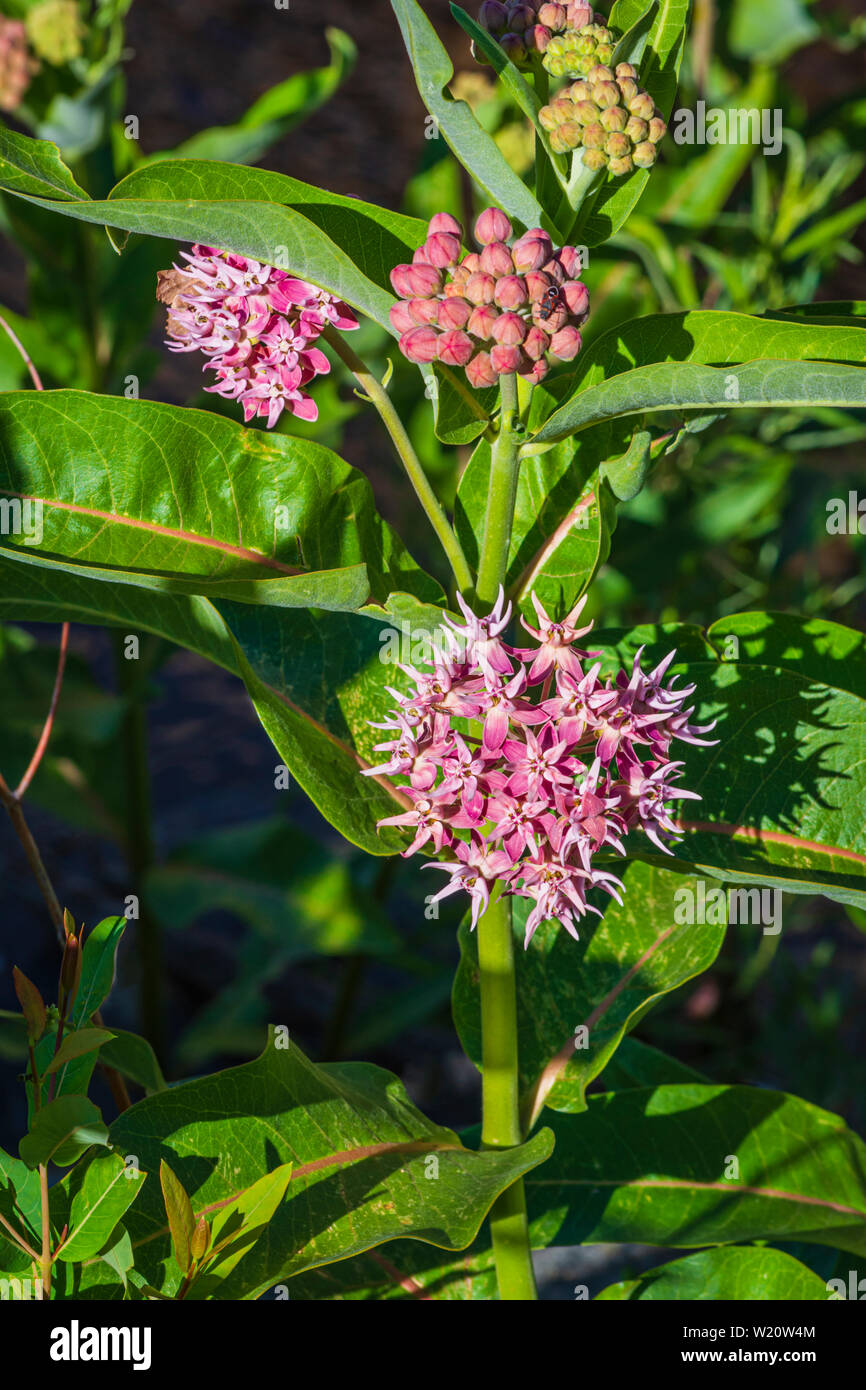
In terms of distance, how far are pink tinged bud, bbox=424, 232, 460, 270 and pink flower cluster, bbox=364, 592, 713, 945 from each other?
0.15m

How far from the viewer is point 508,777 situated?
561 millimetres

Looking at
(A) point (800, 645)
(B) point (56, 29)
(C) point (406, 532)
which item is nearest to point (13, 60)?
(B) point (56, 29)

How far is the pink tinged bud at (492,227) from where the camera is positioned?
0.54 metres

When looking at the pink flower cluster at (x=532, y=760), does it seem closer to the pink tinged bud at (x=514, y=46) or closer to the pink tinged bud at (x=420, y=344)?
the pink tinged bud at (x=420, y=344)

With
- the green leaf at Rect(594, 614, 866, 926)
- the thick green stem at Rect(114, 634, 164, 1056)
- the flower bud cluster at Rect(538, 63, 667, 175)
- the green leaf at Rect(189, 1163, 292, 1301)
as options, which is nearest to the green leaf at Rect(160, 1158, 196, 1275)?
the green leaf at Rect(189, 1163, 292, 1301)

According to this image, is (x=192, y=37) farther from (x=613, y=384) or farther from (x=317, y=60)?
(x=613, y=384)

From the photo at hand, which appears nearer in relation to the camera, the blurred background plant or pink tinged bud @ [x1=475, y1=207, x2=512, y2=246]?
pink tinged bud @ [x1=475, y1=207, x2=512, y2=246]

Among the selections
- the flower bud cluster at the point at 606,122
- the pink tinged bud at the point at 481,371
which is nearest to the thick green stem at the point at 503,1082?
the pink tinged bud at the point at 481,371

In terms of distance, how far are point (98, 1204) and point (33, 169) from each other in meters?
0.43

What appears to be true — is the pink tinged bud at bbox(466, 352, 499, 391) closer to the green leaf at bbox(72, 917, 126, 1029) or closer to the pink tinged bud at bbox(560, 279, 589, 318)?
the pink tinged bud at bbox(560, 279, 589, 318)

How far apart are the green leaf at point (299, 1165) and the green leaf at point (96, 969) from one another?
0.06 m

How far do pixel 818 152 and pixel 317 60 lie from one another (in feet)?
7.46

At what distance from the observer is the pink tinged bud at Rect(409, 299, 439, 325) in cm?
53

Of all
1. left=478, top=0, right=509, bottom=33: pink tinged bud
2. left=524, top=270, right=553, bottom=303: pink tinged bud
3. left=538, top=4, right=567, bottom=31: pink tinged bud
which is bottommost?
left=524, top=270, right=553, bottom=303: pink tinged bud
